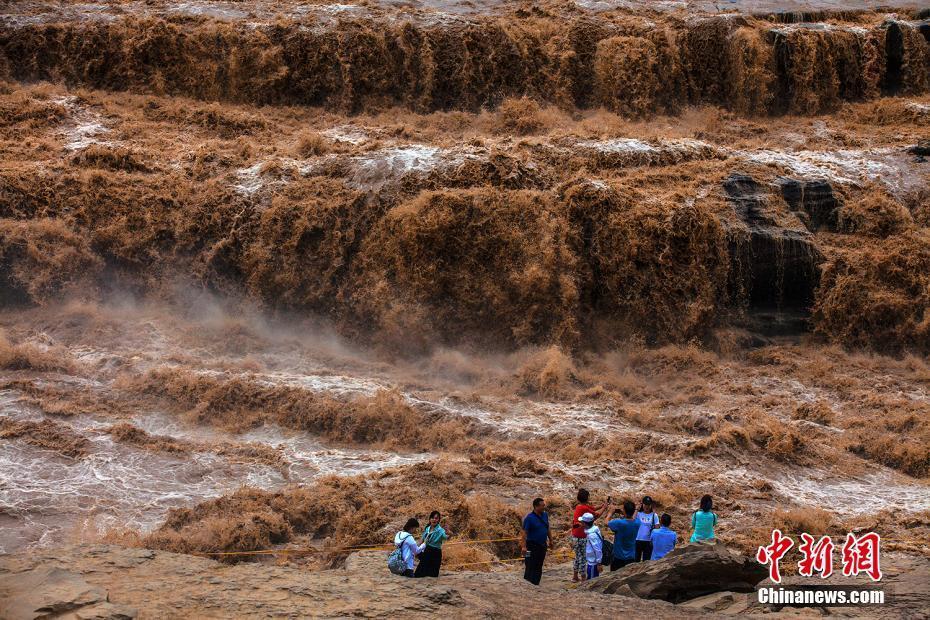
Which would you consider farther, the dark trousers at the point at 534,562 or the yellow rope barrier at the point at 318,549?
the yellow rope barrier at the point at 318,549

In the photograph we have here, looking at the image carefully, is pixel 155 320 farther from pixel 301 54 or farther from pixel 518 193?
pixel 301 54

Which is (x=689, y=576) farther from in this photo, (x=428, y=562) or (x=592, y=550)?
(x=428, y=562)

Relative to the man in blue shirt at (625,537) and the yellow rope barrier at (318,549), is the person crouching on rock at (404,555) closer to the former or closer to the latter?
the man in blue shirt at (625,537)

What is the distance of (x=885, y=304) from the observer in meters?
14.5

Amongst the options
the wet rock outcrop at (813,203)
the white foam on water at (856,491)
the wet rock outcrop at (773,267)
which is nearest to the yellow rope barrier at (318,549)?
the white foam on water at (856,491)

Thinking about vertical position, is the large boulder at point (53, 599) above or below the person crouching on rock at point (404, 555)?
above

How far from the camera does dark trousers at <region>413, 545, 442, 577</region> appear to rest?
7078 mm

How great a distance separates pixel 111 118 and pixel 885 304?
14501 mm

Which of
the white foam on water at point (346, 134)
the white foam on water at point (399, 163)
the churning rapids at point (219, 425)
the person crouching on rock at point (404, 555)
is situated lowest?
the churning rapids at point (219, 425)

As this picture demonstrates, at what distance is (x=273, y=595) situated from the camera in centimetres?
570

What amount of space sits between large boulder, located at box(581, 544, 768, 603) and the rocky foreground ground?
0.11 m

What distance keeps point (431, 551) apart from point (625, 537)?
1741 millimetres

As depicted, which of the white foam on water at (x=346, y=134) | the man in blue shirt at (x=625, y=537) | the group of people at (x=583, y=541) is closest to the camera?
the group of people at (x=583, y=541)

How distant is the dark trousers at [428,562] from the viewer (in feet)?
23.2
